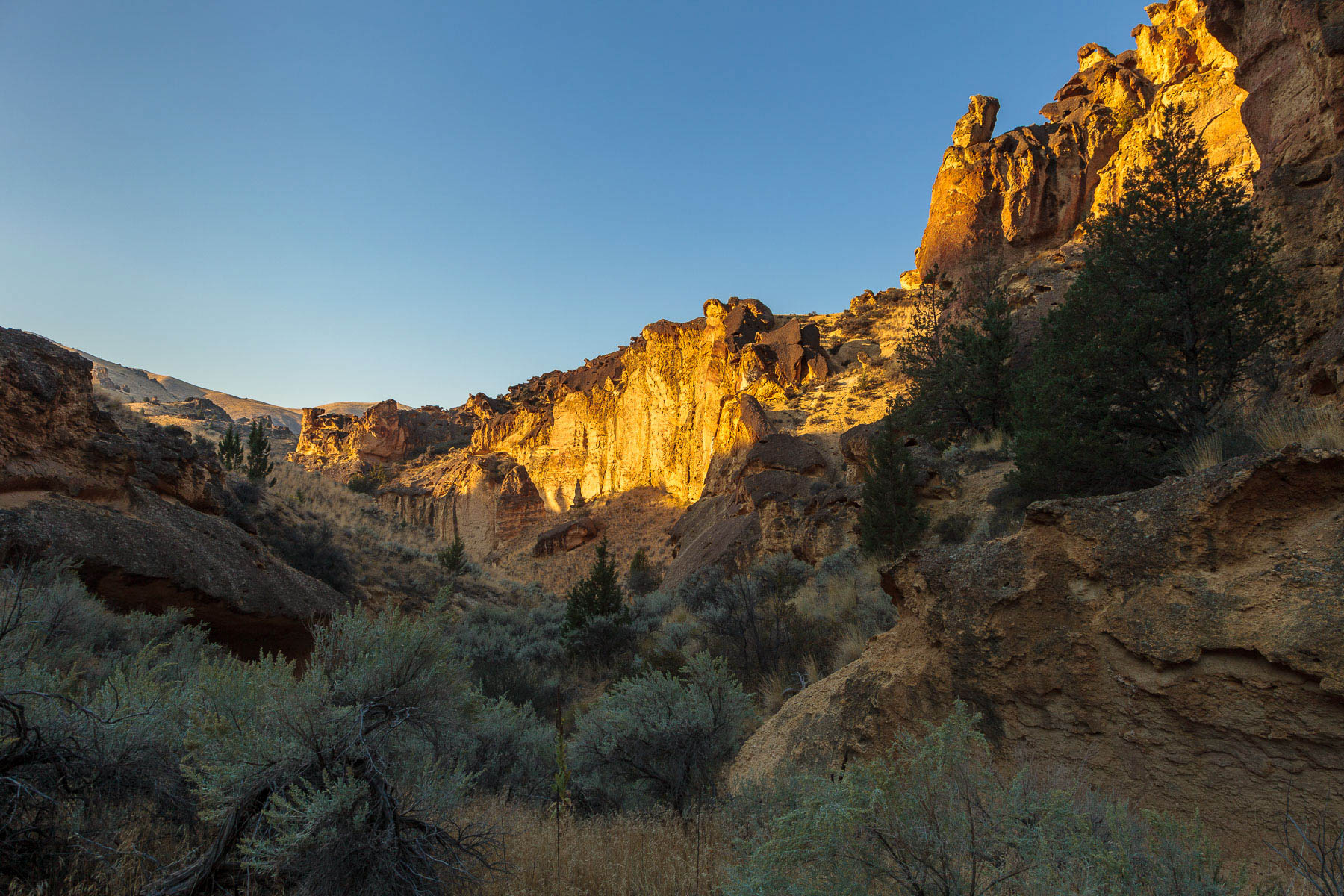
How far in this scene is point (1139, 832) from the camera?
2969 millimetres

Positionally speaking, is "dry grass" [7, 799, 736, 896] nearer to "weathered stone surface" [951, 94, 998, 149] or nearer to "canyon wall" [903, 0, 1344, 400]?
"canyon wall" [903, 0, 1344, 400]

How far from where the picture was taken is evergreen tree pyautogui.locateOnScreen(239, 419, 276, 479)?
57.3 feet

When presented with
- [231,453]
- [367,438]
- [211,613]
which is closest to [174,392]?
[367,438]

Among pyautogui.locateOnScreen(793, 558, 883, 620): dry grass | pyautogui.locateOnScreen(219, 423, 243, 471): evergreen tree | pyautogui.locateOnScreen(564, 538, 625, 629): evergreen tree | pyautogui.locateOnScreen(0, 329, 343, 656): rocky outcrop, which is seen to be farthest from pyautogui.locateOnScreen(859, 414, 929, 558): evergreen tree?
pyautogui.locateOnScreen(219, 423, 243, 471): evergreen tree

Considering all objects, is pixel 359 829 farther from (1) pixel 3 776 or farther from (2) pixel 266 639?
(2) pixel 266 639

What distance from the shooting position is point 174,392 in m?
93.8

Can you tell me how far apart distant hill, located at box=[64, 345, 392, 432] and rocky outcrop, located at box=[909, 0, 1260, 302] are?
85.5m

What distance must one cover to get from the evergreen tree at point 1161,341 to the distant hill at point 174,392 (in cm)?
8842

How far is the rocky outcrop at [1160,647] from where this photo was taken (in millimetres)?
3201

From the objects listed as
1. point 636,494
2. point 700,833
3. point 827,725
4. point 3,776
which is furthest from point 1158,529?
point 636,494

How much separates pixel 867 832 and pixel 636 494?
36.7 m

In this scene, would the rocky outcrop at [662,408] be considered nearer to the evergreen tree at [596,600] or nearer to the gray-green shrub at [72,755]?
the evergreen tree at [596,600]

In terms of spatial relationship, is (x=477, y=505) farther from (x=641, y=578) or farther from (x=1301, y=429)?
(x=1301, y=429)

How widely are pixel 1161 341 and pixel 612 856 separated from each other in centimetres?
1025
